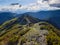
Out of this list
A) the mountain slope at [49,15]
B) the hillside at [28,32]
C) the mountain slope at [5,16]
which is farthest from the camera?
the mountain slope at [5,16]

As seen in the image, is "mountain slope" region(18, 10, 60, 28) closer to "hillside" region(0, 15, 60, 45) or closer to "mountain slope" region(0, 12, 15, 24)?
"hillside" region(0, 15, 60, 45)

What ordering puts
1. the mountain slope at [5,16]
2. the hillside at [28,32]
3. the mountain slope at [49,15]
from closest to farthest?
the hillside at [28,32] → the mountain slope at [49,15] → the mountain slope at [5,16]

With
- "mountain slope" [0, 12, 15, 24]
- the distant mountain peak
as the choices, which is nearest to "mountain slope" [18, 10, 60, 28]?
the distant mountain peak

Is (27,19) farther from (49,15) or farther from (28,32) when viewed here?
(49,15)

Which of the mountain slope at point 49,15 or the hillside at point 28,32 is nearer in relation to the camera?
the hillside at point 28,32

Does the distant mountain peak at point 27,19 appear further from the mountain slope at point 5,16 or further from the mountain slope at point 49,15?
the mountain slope at point 5,16

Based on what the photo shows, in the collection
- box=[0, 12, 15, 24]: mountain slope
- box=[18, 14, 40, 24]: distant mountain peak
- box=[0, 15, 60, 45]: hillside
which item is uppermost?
box=[0, 12, 15, 24]: mountain slope

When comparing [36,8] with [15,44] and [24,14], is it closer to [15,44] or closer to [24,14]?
[24,14]

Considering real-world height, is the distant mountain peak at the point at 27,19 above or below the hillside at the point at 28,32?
above

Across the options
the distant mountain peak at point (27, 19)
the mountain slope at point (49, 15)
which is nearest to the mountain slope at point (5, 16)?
the distant mountain peak at point (27, 19)
